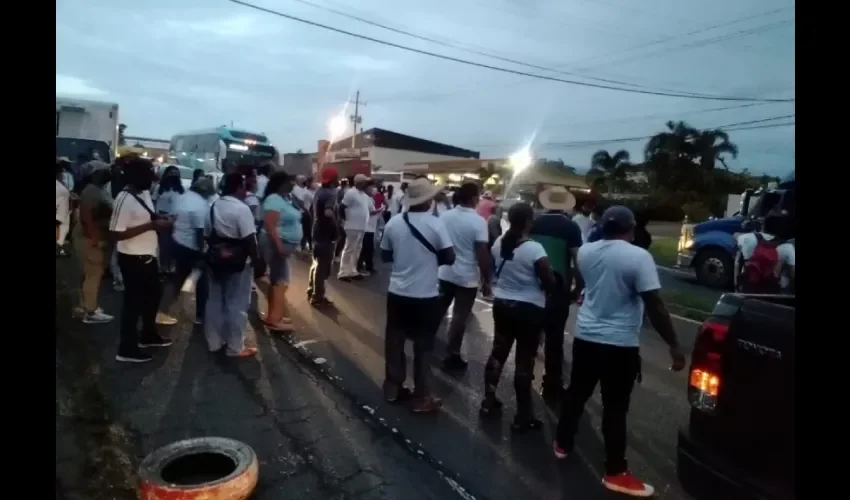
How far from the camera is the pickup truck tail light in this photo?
2.79 metres

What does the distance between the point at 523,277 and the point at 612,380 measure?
1.08 m

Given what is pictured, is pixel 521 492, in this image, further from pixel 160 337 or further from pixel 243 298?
pixel 160 337

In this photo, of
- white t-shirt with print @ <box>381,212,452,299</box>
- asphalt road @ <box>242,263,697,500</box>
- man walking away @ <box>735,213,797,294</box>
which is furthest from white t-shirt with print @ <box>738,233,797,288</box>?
white t-shirt with print @ <box>381,212,452,299</box>

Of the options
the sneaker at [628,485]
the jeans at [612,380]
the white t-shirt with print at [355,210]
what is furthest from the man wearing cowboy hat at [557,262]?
the white t-shirt with print at [355,210]

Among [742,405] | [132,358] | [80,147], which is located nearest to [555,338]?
[742,405]

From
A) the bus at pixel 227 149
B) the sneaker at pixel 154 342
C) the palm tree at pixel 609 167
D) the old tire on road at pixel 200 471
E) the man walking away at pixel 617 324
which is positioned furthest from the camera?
the palm tree at pixel 609 167

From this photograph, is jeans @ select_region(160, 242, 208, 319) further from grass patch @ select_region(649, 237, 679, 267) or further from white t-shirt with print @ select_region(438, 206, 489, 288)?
grass patch @ select_region(649, 237, 679, 267)

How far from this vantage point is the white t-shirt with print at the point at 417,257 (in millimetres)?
4957

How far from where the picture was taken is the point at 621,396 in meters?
3.87

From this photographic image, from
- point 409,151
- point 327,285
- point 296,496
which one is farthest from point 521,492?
point 409,151

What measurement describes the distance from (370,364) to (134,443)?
2370mm

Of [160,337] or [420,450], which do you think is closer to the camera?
[420,450]

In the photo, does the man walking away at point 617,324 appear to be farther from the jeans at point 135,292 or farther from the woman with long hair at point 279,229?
the jeans at point 135,292

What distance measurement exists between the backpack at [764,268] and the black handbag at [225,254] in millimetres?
5570
